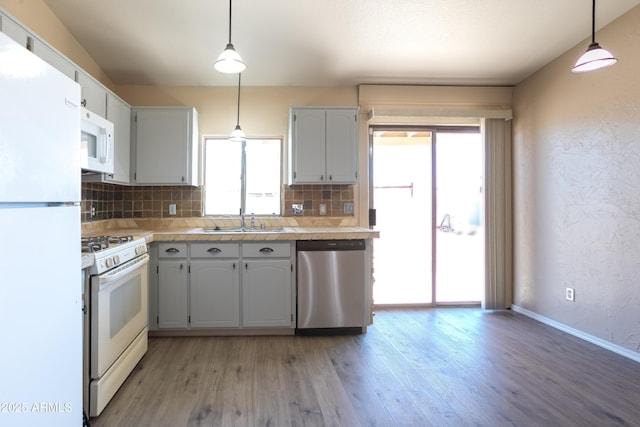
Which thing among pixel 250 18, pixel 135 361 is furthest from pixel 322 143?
pixel 135 361

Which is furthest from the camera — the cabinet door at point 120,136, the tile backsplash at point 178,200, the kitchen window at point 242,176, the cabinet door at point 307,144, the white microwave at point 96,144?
the kitchen window at point 242,176

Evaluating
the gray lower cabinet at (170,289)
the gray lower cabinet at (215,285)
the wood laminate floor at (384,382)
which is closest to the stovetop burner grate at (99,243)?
the gray lower cabinet at (170,289)

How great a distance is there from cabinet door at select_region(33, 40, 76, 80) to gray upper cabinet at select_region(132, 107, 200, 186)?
3.21 feet

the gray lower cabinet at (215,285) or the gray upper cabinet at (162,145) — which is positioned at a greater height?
the gray upper cabinet at (162,145)

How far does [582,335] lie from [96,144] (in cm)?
412

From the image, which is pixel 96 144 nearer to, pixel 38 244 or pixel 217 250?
pixel 217 250

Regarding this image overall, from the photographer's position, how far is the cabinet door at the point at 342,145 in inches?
138

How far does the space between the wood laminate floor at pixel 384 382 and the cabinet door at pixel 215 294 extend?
168 millimetres

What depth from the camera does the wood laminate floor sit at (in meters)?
1.93

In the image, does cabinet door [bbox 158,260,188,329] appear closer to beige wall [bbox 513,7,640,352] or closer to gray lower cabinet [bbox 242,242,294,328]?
gray lower cabinet [bbox 242,242,294,328]

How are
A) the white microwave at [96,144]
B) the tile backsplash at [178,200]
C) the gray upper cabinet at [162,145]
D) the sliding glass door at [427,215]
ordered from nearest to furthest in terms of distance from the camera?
the white microwave at [96,144]
the gray upper cabinet at [162,145]
the tile backsplash at [178,200]
the sliding glass door at [427,215]

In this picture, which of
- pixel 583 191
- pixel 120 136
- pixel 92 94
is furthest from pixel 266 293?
pixel 583 191

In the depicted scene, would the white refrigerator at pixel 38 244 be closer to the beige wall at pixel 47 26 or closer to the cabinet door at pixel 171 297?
the beige wall at pixel 47 26

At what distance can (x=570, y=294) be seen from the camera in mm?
3205
